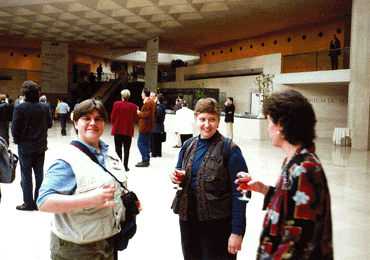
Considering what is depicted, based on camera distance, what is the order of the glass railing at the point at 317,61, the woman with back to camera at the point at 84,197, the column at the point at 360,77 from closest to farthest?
the woman with back to camera at the point at 84,197, the column at the point at 360,77, the glass railing at the point at 317,61

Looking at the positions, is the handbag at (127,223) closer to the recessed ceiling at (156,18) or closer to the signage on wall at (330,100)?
the recessed ceiling at (156,18)

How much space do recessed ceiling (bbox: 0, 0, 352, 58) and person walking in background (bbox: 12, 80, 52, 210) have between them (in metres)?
11.5

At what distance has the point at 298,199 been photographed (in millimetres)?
1078

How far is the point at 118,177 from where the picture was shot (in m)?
1.58

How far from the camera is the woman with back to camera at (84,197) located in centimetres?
131

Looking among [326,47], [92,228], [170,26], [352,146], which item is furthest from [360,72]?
[92,228]

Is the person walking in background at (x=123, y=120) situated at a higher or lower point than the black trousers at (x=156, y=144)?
higher

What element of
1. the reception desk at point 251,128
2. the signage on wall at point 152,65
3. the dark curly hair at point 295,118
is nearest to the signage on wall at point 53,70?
the signage on wall at point 152,65

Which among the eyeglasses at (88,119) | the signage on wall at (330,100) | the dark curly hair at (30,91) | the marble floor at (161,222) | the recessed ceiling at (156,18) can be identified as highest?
the recessed ceiling at (156,18)

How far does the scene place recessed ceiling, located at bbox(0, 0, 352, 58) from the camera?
48.1ft

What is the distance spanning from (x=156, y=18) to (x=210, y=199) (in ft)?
53.2

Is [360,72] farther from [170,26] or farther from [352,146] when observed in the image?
[170,26]

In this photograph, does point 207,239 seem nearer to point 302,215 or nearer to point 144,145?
point 302,215

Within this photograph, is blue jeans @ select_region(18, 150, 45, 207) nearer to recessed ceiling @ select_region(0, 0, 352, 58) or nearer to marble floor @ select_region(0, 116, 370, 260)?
marble floor @ select_region(0, 116, 370, 260)
